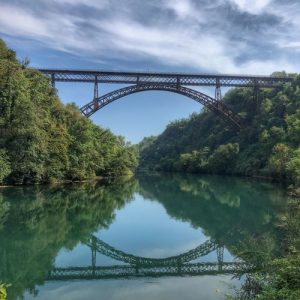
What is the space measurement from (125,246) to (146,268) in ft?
9.26

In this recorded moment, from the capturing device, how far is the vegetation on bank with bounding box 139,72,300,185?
4238 cm

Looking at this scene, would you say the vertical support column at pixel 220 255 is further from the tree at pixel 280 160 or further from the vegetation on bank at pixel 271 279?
the tree at pixel 280 160

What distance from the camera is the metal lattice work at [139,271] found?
10367 mm

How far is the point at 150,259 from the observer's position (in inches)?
484

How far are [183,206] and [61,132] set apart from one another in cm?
1678

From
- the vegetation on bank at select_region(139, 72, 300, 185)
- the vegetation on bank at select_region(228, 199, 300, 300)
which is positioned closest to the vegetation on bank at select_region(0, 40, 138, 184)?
the vegetation on bank at select_region(139, 72, 300, 185)

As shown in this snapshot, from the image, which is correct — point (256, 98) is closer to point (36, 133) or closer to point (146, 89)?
point (146, 89)

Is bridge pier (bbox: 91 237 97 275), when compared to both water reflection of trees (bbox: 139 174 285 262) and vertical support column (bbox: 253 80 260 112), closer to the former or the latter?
water reflection of trees (bbox: 139 174 285 262)

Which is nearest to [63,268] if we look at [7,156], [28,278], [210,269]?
[28,278]

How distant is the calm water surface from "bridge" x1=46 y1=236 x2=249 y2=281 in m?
0.03

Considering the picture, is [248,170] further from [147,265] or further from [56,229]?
[147,265]

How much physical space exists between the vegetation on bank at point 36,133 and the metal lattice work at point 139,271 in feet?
67.9

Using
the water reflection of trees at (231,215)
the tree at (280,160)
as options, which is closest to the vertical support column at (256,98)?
the tree at (280,160)

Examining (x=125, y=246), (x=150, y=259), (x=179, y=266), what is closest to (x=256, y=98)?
(x=125, y=246)
